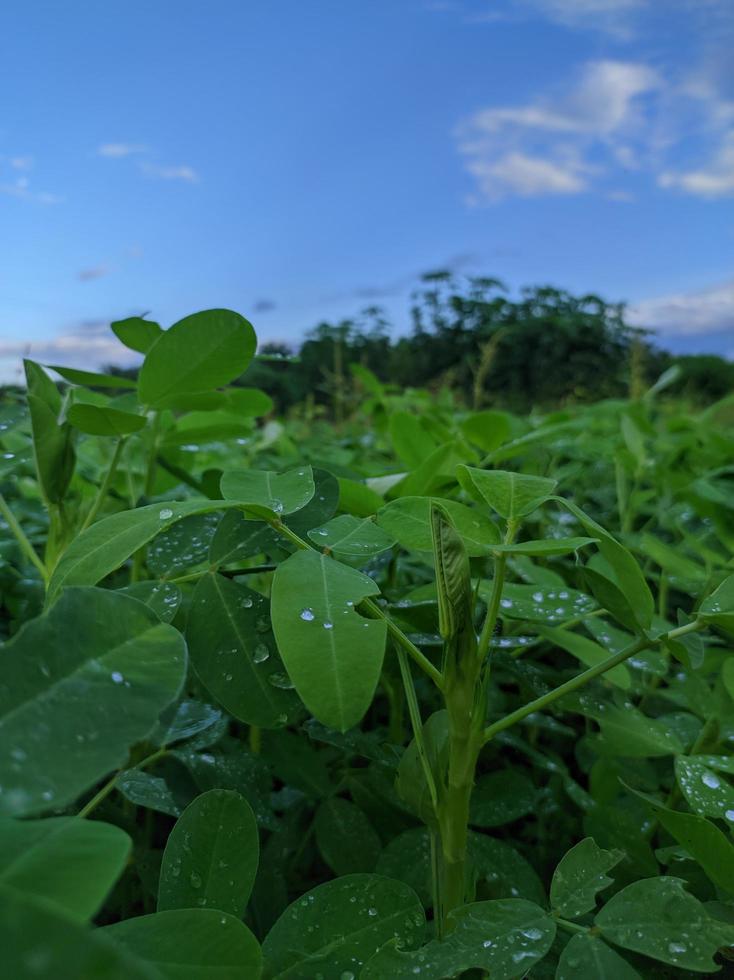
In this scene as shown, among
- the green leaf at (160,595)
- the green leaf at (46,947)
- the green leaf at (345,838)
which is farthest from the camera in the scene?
the green leaf at (345,838)

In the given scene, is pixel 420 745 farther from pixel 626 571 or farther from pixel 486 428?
pixel 486 428

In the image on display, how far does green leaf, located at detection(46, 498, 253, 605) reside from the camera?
475 mm

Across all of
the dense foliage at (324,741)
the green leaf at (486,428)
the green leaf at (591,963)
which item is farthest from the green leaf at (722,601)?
the green leaf at (486,428)

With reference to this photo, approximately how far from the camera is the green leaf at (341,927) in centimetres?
48

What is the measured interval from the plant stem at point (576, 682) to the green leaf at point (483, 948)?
0.34 feet

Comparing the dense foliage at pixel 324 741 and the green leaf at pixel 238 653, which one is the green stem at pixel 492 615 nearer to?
the dense foliage at pixel 324 741

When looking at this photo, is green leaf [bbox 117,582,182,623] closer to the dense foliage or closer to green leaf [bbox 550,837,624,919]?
the dense foliage

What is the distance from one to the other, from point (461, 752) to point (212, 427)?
2.11ft

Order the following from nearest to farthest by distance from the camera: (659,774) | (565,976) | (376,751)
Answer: (565,976) < (376,751) < (659,774)

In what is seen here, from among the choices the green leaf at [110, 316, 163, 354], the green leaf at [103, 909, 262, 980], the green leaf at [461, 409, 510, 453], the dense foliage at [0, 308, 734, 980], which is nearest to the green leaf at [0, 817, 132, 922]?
the dense foliage at [0, 308, 734, 980]

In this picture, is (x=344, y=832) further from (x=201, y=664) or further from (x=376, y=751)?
(x=201, y=664)

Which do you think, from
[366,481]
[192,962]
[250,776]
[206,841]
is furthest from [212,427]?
[192,962]

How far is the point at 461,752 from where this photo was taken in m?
0.50

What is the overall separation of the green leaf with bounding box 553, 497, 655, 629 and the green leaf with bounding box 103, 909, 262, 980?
32 centimetres
